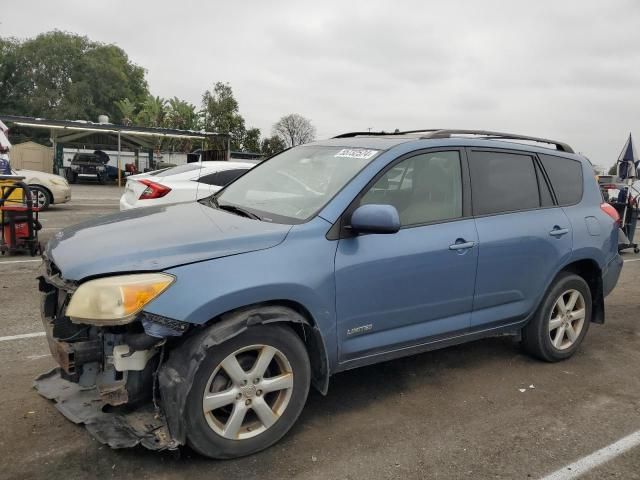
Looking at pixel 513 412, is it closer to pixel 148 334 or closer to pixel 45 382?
pixel 148 334

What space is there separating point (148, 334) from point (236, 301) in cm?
→ 44

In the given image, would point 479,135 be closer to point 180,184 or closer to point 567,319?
point 567,319

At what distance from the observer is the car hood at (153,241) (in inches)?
104

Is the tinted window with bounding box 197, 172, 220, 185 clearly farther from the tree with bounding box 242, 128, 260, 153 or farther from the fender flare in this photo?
the tree with bounding box 242, 128, 260, 153

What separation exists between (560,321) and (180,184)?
5.81m

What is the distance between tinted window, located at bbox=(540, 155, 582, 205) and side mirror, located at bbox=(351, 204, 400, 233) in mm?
2014

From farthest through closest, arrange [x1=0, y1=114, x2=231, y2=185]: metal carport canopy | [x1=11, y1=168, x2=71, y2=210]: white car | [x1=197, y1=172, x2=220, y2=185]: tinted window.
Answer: [x1=0, y1=114, x2=231, y2=185]: metal carport canopy, [x1=11, y1=168, x2=71, y2=210]: white car, [x1=197, y1=172, x2=220, y2=185]: tinted window

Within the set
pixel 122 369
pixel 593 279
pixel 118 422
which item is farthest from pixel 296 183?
pixel 593 279

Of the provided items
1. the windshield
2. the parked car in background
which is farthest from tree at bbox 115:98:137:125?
the windshield

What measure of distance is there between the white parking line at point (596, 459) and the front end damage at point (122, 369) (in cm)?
201

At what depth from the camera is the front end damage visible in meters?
2.56

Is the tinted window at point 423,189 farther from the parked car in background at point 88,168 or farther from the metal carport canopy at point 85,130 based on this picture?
the parked car in background at point 88,168

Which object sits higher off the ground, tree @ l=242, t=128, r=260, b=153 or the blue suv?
tree @ l=242, t=128, r=260, b=153

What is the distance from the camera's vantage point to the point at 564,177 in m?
4.46
